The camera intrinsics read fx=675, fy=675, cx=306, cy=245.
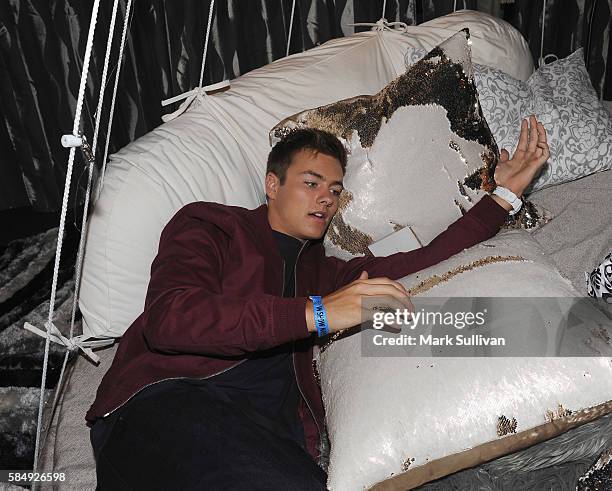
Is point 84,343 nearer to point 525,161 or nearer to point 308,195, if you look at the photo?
point 308,195

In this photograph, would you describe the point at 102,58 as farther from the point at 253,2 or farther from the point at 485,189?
the point at 485,189

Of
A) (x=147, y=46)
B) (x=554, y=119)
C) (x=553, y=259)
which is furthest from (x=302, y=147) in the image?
(x=147, y=46)

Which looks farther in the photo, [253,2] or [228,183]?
[253,2]

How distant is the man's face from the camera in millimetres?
1444

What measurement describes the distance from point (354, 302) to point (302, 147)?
1.58ft

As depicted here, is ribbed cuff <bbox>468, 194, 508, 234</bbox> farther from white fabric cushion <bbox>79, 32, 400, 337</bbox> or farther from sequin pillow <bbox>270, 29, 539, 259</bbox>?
white fabric cushion <bbox>79, 32, 400, 337</bbox>

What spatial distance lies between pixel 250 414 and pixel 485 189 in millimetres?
715

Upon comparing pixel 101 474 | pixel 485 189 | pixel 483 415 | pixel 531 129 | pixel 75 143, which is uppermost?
pixel 75 143

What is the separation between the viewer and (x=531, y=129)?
152cm

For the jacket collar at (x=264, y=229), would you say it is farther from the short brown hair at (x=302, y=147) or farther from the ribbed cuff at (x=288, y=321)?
the ribbed cuff at (x=288, y=321)

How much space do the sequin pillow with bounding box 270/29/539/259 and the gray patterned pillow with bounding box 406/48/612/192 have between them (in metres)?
0.29

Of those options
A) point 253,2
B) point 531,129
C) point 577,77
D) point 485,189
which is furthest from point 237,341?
point 253,2

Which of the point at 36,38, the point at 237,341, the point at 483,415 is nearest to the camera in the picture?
the point at 483,415

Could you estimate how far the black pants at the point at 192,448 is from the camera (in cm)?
109
